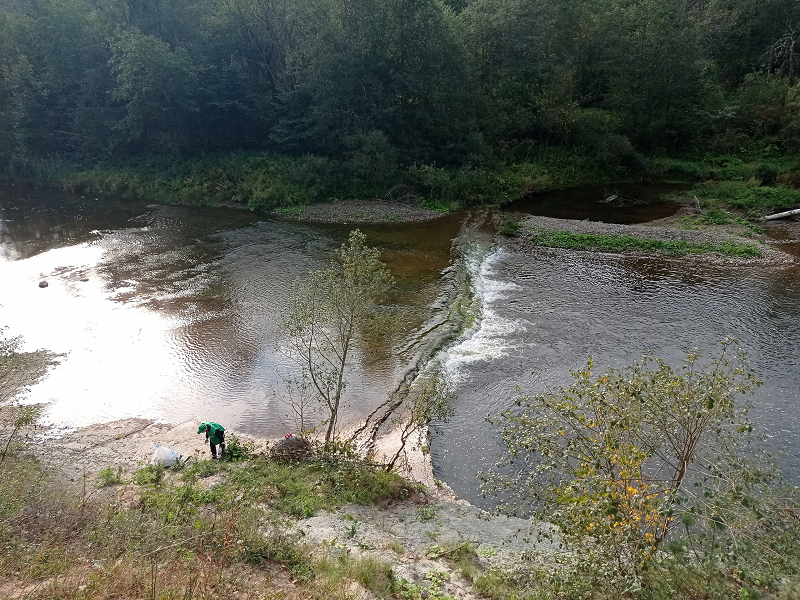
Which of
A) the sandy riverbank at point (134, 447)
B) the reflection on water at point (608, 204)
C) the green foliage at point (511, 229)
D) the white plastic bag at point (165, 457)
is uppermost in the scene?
the reflection on water at point (608, 204)

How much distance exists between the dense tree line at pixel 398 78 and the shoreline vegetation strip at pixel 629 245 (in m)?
16.4

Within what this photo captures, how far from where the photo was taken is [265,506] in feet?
45.0

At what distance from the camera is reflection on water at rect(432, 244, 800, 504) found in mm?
18406

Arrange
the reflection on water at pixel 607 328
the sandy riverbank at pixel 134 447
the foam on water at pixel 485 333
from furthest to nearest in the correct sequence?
the foam on water at pixel 485 333
the reflection on water at pixel 607 328
the sandy riverbank at pixel 134 447

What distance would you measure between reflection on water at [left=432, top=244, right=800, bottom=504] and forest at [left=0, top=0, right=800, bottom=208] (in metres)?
18.4

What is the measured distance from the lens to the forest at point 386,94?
4734 cm

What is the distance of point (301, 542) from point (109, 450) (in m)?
9.40

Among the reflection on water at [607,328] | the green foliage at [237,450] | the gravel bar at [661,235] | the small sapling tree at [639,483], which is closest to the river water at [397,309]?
the reflection on water at [607,328]

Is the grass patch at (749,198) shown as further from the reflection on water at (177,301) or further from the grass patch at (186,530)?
the grass patch at (186,530)

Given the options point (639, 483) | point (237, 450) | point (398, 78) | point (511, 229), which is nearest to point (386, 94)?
point (398, 78)

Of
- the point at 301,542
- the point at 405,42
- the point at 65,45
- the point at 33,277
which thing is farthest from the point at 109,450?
the point at 65,45

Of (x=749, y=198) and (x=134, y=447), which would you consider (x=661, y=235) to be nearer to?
(x=749, y=198)

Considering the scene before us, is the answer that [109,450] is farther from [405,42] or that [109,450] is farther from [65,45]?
[65,45]

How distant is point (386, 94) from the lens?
4762 cm
